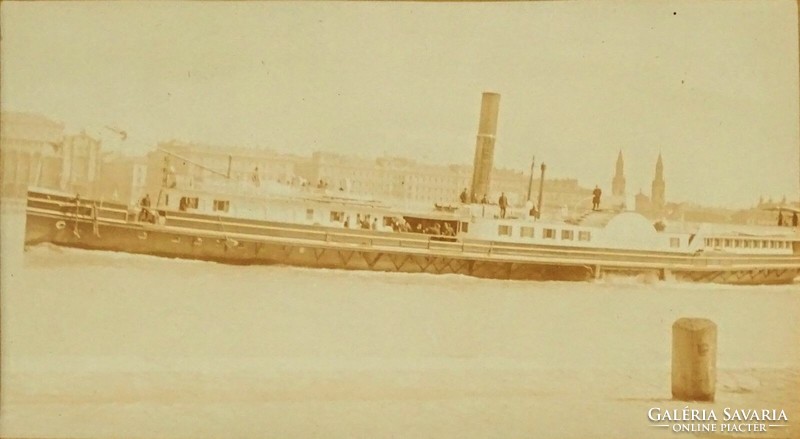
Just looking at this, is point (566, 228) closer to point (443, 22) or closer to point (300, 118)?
point (443, 22)

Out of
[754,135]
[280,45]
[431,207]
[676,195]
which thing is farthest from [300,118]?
[754,135]

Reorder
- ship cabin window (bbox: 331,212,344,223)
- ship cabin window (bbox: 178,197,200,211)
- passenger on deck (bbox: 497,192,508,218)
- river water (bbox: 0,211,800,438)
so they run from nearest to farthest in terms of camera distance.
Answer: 1. river water (bbox: 0,211,800,438)
2. ship cabin window (bbox: 178,197,200,211)
3. ship cabin window (bbox: 331,212,344,223)
4. passenger on deck (bbox: 497,192,508,218)

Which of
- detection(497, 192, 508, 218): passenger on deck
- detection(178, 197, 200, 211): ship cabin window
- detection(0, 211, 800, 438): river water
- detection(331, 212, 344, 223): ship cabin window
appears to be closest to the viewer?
detection(0, 211, 800, 438): river water

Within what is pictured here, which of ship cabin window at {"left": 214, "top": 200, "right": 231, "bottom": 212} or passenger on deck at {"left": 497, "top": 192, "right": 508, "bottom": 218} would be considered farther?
passenger on deck at {"left": 497, "top": 192, "right": 508, "bottom": 218}

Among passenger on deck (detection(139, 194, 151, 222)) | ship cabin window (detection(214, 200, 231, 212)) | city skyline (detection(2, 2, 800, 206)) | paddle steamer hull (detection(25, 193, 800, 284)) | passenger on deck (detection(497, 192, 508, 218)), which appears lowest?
paddle steamer hull (detection(25, 193, 800, 284))

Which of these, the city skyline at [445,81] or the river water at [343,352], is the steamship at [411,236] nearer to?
the river water at [343,352]

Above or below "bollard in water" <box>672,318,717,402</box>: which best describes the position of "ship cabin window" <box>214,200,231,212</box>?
above

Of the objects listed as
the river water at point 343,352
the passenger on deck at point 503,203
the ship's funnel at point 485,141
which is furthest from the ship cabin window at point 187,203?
the passenger on deck at point 503,203

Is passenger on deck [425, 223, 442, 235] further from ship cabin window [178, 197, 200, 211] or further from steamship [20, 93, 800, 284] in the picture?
ship cabin window [178, 197, 200, 211]

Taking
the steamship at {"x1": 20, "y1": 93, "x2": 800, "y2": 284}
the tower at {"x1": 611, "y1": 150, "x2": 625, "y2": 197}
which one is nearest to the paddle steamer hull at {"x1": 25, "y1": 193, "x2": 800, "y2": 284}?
the steamship at {"x1": 20, "y1": 93, "x2": 800, "y2": 284}

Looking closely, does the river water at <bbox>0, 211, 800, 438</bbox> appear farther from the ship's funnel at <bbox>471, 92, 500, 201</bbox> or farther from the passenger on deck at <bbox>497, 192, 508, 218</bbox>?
the ship's funnel at <bbox>471, 92, 500, 201</bbox>
